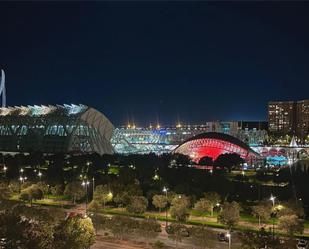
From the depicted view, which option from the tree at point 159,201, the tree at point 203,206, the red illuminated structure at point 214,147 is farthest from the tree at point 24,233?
the red illuminated structure at point 214,147

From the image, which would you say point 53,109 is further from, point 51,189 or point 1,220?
point 1,220

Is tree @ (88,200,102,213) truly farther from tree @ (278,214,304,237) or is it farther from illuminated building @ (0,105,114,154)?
illuminated building @ (0,105,114,154)

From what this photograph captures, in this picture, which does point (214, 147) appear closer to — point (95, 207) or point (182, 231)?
point (95, 207)

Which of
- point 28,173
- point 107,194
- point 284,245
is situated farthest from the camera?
point 28,173

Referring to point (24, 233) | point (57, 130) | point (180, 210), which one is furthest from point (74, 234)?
point (57, 130)

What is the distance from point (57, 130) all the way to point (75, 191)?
2305 inches

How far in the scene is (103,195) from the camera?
38.4m

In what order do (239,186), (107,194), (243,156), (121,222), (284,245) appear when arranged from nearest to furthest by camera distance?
1. (284,245)
2. (121,222)
3. (107,194)
4. (239,186)
5. (243,156)

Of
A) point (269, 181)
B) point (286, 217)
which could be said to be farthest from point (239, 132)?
point (286, 217)

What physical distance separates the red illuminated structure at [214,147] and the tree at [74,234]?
6000 centimetres

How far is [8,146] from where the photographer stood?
334 feet

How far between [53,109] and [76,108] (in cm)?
701

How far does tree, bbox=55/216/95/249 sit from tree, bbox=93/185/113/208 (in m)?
14.9

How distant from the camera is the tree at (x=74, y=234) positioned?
21.0 metres
